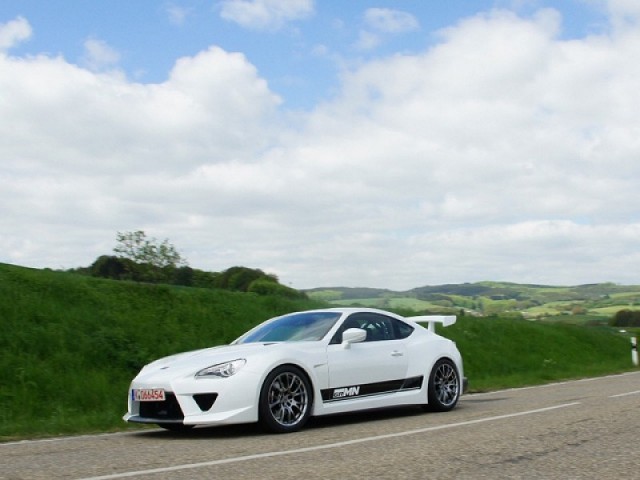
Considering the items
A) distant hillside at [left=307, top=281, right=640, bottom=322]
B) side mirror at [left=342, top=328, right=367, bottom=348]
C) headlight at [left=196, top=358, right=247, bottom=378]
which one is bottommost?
headlight at [left=196, top=358, right=247, bottom=378]

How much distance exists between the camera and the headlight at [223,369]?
8984 mm

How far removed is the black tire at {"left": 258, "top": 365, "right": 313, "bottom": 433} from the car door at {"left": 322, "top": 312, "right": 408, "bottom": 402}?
0.36 metres

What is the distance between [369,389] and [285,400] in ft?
4.66

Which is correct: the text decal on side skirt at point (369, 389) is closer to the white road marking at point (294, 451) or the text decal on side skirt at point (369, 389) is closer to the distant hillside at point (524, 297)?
the white road marking at point (294, 451)

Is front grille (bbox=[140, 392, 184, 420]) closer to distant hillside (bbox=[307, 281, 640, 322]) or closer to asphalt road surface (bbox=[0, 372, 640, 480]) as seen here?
asphalt road surface (bbox=[0, 372, 640, 480])

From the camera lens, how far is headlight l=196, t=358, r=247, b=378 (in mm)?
8984

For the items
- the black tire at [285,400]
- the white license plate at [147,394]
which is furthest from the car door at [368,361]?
the white license plate at [147,394]

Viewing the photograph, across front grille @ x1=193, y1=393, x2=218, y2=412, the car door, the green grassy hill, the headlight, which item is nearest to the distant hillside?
the green grassy hill

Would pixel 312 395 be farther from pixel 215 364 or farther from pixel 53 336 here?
pixel 53 336

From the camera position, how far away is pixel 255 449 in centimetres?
782

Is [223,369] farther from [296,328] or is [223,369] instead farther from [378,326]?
[378,326]

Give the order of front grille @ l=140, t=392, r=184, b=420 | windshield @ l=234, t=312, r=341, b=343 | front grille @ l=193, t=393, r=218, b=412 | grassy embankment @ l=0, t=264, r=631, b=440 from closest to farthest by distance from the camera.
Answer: front grille @ l=193, t=393, r=218, b=412 → front grille @ l=140, t=392, r=184, b=420 → windshield @ l=234, t=312, r=341, b=343 → grassy embankment @ l=0, t=264, r=631, b=440

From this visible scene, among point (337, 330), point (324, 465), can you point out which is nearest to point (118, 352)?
point (337, 330)

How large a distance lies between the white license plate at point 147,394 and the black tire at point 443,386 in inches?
152
